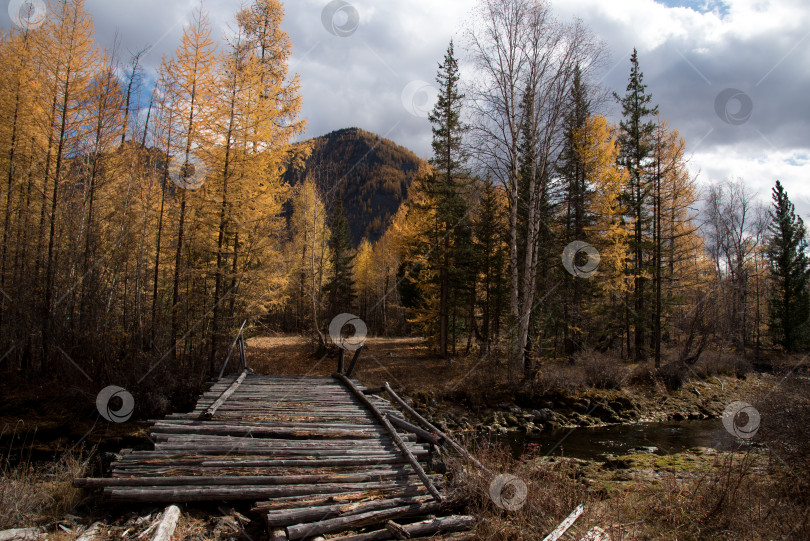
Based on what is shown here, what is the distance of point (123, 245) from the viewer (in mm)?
12227

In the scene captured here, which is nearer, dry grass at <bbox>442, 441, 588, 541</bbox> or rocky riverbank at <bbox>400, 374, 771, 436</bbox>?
dry grass at <bbox>442, 441, 588, 541</bbox>

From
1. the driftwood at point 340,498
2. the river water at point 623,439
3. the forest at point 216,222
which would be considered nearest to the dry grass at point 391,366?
the forest at point 216,222

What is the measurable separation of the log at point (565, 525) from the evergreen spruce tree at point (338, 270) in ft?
82.0

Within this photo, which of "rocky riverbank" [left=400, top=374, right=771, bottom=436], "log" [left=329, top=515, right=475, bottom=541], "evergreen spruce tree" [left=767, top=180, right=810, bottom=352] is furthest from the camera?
"evergreen spruce tree" [left=767, top=180, right=810, bottom=352]

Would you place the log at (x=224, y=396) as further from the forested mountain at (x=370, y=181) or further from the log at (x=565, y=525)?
the forested mountain at (x=370, y=181)

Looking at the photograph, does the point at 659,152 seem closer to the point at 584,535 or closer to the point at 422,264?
the point at 422,264

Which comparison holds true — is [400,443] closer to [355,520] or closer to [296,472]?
[296,472]

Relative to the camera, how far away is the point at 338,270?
110 ft

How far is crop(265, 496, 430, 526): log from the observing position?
4.29 metres

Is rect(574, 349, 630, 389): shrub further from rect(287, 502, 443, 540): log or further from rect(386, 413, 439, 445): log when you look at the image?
rect(287, 502, 443, 540): log

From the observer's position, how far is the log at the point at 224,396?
23.3ft

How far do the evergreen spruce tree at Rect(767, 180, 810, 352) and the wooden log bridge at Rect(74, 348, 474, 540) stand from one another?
3329 centimetres

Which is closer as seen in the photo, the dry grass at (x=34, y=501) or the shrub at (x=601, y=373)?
the dry grass at (x=34, y=501)

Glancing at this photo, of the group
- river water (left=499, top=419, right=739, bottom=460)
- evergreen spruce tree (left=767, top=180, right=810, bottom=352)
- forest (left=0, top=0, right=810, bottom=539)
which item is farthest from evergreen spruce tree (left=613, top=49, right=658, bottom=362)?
evergreen spruce tree (left=767, top=180, right=810, bottom=352)
